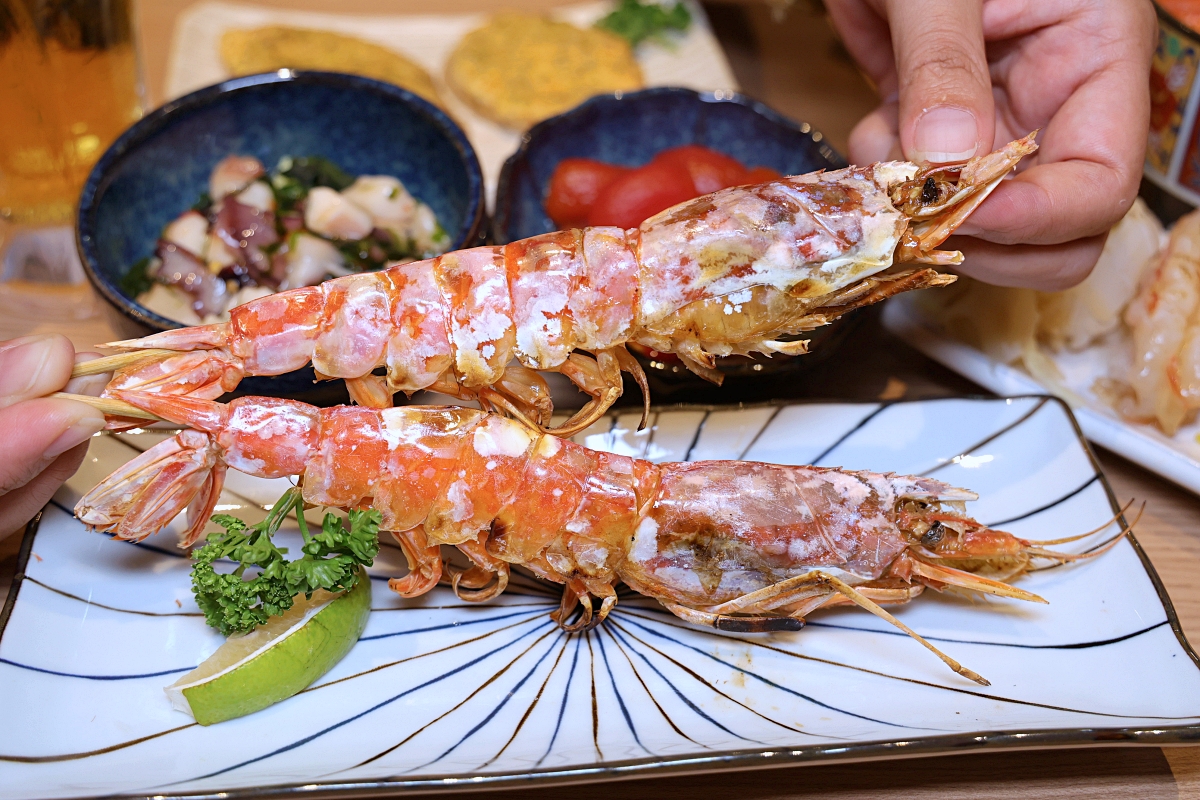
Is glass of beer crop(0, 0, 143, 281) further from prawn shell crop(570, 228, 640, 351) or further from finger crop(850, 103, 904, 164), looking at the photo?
finger crop(850, 103, 904, 164)

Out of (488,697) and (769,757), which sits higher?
(769,757)

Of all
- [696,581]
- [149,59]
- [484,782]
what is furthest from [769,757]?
[149,59]

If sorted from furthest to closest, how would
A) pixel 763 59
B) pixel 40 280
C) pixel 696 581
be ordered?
pixel 763 59 → pixel 40 280 → pixel 696 581

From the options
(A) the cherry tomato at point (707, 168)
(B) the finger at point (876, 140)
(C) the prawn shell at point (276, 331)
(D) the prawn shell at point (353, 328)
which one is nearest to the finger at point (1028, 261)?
(B) the finger at point (876, 140)

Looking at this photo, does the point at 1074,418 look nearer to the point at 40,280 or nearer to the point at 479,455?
the point at 479,455

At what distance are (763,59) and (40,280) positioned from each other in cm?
270

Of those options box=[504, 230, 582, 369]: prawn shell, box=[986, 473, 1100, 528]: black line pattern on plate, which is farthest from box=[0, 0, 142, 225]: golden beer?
box=[986, 473, 1100, 528]: black line pattern on plate

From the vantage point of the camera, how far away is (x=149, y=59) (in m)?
3.58

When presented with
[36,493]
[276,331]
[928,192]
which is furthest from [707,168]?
[36,493]

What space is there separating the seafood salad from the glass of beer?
0.42 metres

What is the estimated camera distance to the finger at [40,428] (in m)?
1.60

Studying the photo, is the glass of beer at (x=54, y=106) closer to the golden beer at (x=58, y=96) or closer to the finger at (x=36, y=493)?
the golden beer at (x=58, y=96)

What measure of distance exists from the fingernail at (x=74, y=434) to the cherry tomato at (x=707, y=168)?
5.09ft

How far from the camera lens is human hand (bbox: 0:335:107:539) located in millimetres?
1598
